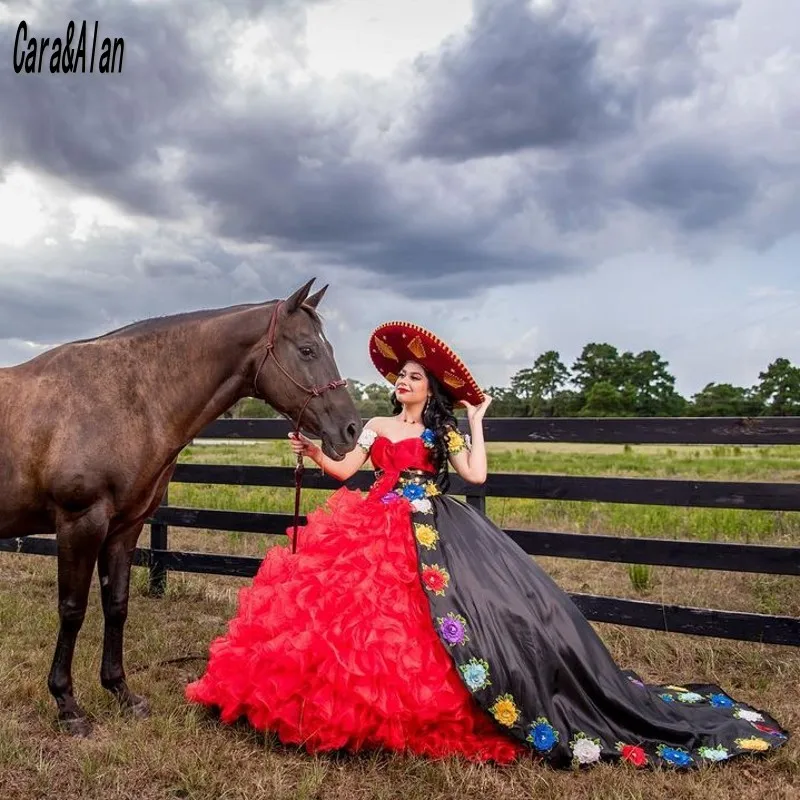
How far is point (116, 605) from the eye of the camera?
3818 mm

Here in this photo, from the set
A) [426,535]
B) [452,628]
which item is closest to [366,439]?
Answer: [426,535]

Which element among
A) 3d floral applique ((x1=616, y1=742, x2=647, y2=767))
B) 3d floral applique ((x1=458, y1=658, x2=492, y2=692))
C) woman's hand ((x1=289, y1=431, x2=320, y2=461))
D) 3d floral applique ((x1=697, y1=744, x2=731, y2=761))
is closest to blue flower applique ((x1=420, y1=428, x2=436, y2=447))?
woman's hand ((x1=289, y1=431, x2=320, y2=461))

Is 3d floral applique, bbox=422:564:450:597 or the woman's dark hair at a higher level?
the woman's dark hair

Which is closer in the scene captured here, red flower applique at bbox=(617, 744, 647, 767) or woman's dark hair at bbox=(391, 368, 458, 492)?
red flower applique at bbox=(617, 744, 647, 767)

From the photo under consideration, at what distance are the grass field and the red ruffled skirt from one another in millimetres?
124

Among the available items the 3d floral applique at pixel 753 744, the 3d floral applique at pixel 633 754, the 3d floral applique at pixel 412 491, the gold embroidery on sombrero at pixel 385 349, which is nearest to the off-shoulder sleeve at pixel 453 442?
the 3d floral applique at pixel 412 491

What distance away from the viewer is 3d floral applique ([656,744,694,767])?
A: 3236 millimetres

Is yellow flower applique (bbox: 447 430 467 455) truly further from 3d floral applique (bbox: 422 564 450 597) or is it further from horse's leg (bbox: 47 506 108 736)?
horse's leg (bbox: 47 506 108 736)

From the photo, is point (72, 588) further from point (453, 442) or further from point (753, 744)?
point (753, 744)

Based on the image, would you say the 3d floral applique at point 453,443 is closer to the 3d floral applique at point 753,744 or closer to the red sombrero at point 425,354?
the red sombrero at point 425,354

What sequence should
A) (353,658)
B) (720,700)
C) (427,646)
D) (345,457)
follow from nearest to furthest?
(353,658), (427,646), (345,457), (720,700)

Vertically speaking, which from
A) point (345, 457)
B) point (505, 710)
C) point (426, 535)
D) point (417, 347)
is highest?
point (417, 347)

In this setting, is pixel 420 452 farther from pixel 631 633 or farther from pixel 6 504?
pixel 631 633

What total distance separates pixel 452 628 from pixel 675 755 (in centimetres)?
116
